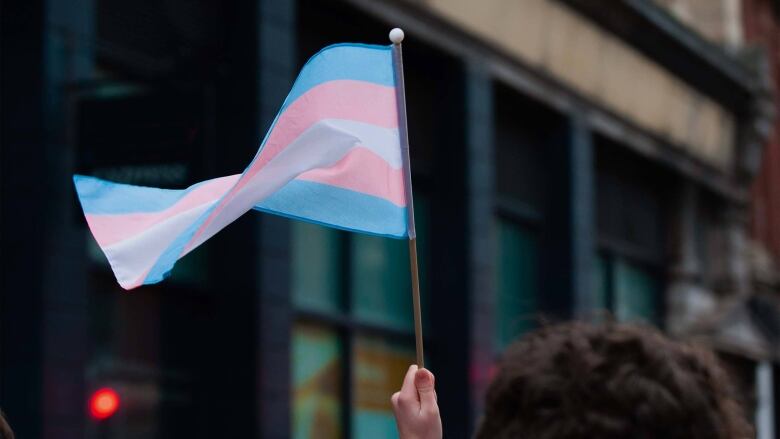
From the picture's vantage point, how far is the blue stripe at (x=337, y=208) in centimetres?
459

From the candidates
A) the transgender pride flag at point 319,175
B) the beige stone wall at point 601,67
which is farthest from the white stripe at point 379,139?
the beige stone wall at point 601,67

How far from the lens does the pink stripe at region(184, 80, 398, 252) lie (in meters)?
4.69

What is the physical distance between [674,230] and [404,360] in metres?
7.24

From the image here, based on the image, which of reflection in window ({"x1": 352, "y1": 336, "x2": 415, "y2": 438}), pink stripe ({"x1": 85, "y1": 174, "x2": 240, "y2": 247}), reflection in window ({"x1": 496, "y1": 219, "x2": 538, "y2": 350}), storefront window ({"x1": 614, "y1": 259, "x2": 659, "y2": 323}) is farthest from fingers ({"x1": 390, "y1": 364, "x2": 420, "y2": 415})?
storefront window ({"x1": 614, "y1": 259, "x2": 659, "y2": 323})

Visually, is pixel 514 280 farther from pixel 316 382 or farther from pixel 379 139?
pixel 379 139

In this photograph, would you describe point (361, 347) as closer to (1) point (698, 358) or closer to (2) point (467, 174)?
(2) point (467, 174)

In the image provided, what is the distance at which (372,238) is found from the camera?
13672 millimetres

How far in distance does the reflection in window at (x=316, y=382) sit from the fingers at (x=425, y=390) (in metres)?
8.98

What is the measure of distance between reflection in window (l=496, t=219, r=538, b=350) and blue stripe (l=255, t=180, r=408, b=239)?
10.9 metres

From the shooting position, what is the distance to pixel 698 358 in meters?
2.54

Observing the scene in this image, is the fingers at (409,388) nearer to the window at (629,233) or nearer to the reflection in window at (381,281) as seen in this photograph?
the reflection in window at (381,281)

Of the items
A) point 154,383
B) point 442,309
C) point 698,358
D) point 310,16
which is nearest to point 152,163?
point 154,383

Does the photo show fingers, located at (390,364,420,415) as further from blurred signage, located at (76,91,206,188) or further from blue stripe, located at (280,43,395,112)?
blurred signage, located at (76,91,206,188)

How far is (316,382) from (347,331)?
21.8 inches
